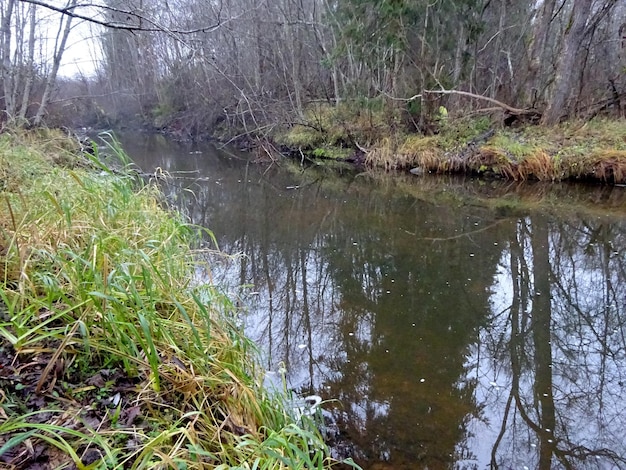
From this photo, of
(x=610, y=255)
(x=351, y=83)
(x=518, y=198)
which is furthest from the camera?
(x=351, y=83)

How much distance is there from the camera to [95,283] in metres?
1.89

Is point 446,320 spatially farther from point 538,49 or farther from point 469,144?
point 538,49

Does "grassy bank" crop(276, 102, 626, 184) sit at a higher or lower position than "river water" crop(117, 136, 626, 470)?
higher

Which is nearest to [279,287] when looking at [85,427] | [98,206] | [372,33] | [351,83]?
[98,206]

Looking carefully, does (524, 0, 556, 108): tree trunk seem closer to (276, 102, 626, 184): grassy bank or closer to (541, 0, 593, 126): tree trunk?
(541, 0, 593, 126): tree trunk

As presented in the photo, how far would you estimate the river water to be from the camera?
240 centimetres

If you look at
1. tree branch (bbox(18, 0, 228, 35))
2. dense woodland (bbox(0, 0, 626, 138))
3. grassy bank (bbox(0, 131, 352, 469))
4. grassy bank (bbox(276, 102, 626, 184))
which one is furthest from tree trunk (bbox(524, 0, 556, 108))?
grassy bank (bbox(0, 131, 352, 469))

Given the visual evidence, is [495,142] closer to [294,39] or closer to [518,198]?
[518,198]

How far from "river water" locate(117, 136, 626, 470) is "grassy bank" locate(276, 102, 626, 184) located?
1.38m

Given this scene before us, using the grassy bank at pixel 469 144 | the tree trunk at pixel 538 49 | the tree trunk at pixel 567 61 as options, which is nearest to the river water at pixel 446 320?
the grassy bank at pixel 469 144

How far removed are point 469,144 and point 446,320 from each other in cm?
761

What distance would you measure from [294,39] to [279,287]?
508 inches

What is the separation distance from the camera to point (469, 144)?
401 inches

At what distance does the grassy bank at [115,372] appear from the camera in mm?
1291
